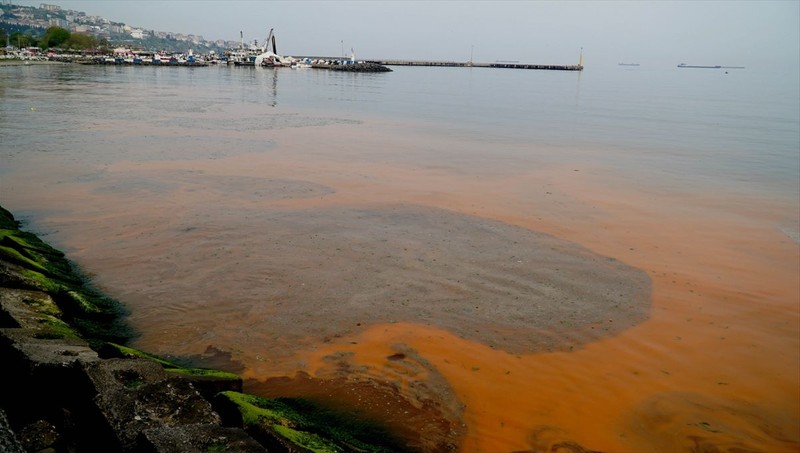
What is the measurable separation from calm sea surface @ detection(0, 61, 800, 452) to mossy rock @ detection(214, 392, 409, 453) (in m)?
0.24

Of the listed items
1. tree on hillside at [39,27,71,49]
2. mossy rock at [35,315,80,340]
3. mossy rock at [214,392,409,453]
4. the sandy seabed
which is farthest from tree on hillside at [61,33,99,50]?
mossy rock at [214,392,409,453]

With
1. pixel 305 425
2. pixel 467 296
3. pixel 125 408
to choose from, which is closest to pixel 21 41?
pixel 467 296

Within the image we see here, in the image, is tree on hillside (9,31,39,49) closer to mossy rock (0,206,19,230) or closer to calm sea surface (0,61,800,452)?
calm sea surface (0,61,800,452)

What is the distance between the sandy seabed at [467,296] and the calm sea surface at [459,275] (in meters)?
0.04

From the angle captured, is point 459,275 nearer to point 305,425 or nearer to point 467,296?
point 467,296

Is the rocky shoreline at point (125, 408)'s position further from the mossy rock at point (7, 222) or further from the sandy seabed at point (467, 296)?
the mossy rock at point (7, 222)

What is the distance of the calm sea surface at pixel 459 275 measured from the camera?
20.5 ft

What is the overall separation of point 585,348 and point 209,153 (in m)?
16.0

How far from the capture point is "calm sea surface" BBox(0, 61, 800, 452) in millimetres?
6242

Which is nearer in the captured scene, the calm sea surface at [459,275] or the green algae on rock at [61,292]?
the calm sea surface at [459,275]

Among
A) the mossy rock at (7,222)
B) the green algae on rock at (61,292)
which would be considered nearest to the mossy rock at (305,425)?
the green algae on rock at (61,292)

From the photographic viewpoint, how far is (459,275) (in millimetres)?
9555

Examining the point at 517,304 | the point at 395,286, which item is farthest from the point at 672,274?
the point at 395,286

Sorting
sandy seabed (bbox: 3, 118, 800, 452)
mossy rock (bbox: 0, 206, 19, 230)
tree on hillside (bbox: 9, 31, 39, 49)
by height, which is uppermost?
A: tree on hillside (bbox: 9, 31, 39, 49)
